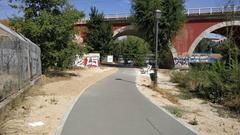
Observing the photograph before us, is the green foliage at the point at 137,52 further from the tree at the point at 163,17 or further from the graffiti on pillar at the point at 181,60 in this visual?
the tree at the point at 163,17

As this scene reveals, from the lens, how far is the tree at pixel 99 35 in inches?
2379

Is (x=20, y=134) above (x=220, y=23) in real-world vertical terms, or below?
below

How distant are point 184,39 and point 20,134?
59.0 metres

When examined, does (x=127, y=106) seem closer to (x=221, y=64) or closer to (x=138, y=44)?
(x=221, y=64)

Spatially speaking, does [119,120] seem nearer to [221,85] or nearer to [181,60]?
[221,85]

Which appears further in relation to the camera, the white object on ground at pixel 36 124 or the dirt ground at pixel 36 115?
the white object on ground at pixel 36 124

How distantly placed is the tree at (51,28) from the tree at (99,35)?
1212 inches

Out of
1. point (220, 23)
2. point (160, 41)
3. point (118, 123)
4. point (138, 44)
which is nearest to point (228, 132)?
point (118, 123)

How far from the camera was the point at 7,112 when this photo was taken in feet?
38.4

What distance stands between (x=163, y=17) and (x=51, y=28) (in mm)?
29669

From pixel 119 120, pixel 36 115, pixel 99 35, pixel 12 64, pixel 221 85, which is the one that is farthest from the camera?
pixel 99 35

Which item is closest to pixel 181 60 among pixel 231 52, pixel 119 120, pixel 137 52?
pixel 137 52

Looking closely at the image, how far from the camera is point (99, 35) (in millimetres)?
60312

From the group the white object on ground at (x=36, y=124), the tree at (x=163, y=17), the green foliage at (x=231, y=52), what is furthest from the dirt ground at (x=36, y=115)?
the tree at (x=163, y=17)
